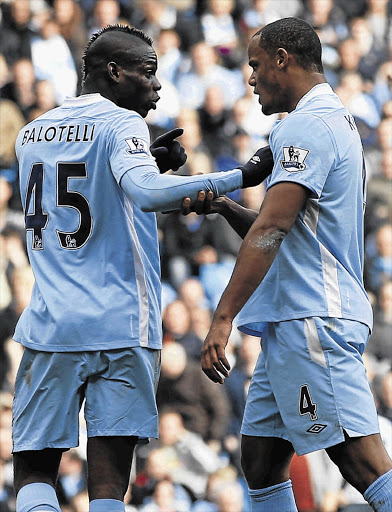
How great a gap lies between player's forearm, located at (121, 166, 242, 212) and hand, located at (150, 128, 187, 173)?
1.51 feet

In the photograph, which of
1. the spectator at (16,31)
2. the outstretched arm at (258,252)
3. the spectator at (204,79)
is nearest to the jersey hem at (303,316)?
the outstretched arm at (258,252)

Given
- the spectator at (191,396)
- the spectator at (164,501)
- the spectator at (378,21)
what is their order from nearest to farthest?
1. the spectator at (164,501)
2. the spectator at (191,396)
3. the spectator at (378,21)

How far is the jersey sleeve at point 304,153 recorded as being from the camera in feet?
10.2

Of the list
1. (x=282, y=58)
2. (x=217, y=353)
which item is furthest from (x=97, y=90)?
(x=217, y=353)

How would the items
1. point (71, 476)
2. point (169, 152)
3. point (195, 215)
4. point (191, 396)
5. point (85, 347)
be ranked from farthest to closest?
point (195, 215) < point (191, 396) < point (71, 476) < point (169, 152) < point (85, 347)

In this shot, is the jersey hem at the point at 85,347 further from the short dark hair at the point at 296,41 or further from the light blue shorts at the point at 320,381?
the short dark hair at the point at 296,41

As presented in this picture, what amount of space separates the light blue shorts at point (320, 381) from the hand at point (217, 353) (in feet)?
0.82

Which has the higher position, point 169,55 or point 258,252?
point 169,55

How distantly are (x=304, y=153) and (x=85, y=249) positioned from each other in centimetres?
80

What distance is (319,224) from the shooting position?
3193 millimetres

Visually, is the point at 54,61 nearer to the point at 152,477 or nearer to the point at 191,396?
the point at 191,396

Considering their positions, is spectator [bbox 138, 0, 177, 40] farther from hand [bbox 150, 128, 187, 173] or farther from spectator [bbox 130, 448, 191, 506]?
hand [bbox 150, 128, 187, 173]

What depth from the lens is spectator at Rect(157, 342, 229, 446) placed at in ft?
20.9

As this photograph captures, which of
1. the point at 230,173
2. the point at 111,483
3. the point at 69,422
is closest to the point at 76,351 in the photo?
A: the point at 69,422
